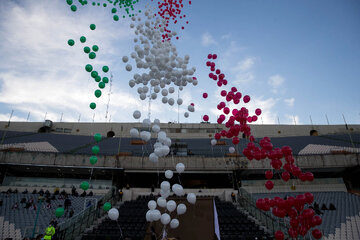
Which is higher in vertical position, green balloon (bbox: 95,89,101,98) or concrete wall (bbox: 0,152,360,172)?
green balloon (bbox: 95,89,101,98)

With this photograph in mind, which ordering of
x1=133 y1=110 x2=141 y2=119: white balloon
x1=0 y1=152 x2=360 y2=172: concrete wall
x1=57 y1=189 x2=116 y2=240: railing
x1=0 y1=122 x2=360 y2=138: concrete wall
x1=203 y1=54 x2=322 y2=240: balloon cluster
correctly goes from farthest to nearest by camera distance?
1. x1=0 y1=122 x2=360 y2=138: concrete wall
2. x1=0 y1=152 x2=360 y2=172: concrete wall
3. x1=57 y1=189 x2=116 y2=240: railing
4. x1=133 y1=110 x2=141 y2=119: white balloon
5. x1=203 y1=54 x2=322 y2=240: balloon cluster

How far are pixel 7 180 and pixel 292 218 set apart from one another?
24890 mm

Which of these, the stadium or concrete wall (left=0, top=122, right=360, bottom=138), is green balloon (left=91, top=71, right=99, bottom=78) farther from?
concrete wall (left=0, top=122, right=360, bottom=138)

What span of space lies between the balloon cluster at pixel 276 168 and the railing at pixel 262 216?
8.79 feet

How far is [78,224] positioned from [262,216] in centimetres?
1021

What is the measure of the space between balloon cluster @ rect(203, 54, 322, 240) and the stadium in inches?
119

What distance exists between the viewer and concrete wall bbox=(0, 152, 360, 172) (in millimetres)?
18812

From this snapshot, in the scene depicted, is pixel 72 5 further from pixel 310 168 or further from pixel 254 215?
pixel 310 168

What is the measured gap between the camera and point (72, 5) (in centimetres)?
730

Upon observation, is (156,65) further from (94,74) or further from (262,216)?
(262,216)

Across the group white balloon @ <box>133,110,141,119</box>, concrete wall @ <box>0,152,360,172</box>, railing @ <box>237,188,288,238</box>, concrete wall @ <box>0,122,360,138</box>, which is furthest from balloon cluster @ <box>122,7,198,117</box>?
concrete wall @ <box>0,122,360,138</box>

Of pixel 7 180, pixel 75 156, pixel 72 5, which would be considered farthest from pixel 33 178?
pixel 72 5

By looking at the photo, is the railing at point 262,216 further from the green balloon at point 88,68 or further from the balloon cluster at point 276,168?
the green balloon at point 88,68

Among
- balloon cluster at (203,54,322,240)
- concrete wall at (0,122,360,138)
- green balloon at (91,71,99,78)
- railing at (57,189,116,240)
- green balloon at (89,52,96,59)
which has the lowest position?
railing at (57,189,116,240)
